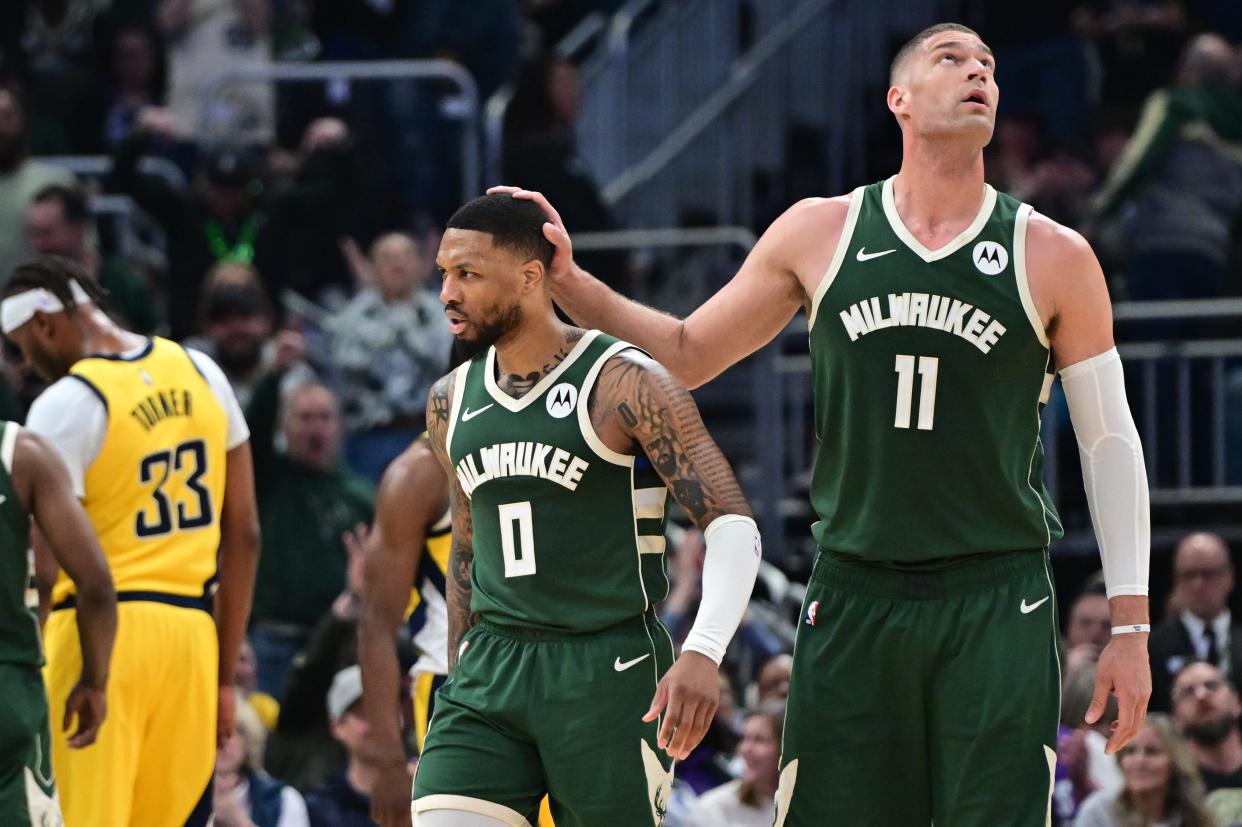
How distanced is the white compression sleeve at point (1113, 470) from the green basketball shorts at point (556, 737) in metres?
1.22

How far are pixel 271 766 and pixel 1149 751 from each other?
13.2 ft

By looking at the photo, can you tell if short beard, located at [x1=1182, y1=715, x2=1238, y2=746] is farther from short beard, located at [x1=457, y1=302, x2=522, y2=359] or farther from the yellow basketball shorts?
short beard, located at [x1=457, y1=302, x2=522, y2=359]

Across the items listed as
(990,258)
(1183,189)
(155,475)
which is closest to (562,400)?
(990,258)

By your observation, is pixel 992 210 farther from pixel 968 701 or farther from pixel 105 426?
pixel 105 426

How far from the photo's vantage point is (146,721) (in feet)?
26.3

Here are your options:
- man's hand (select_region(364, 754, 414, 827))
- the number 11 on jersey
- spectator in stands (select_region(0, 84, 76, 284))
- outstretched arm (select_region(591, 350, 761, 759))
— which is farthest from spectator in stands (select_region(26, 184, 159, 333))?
the number 11 on jersey

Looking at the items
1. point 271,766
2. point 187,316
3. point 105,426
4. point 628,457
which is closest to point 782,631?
point 271,766

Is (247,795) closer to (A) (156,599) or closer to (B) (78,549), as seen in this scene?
(A) (156,599)

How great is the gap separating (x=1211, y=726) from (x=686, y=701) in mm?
5162

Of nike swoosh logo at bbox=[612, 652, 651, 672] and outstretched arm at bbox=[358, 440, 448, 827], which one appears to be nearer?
nike swoosh logo at bbox=[612, 652, 651, 672]

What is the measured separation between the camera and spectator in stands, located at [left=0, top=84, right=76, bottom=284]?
41.8 feet

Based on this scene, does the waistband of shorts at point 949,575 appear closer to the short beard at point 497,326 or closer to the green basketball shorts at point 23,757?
the short beard at point 497,326

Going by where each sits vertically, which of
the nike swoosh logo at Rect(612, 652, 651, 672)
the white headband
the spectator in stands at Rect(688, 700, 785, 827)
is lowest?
the spectator in stands at Rect(688, 700, 785, 827)

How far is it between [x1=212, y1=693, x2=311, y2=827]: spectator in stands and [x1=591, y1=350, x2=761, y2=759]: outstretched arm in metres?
3.57
